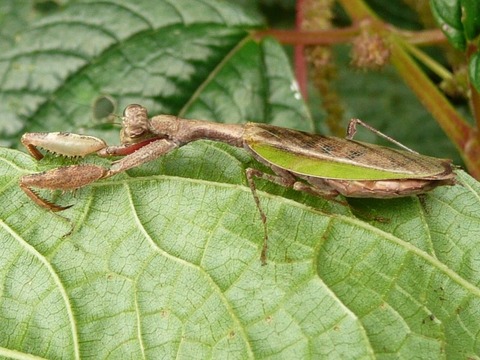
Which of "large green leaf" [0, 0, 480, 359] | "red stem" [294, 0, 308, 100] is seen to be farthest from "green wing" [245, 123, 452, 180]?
"red stem" [294, 0, 308, 100]

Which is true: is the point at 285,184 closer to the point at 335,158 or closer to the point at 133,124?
the point at 335,158

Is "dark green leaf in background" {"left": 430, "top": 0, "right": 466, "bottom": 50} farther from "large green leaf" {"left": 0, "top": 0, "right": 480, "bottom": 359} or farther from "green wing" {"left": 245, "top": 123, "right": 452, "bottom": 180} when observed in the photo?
"large green leaf" {"left": 0, "top": 0, "right": 480, "bottom": 359}

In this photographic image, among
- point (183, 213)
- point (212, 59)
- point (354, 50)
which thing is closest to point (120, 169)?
point (183, 213)

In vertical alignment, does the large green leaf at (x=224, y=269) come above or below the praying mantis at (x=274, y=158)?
below

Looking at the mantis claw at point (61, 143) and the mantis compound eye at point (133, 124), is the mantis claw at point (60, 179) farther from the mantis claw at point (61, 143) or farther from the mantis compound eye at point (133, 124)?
the mantis compound eye at point (133, 124)

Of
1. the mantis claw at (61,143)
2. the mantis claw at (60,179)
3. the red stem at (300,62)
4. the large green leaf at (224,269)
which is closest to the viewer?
the large green leaf at (224,269)

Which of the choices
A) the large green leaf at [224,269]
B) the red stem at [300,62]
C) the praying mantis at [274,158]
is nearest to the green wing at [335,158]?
the praying mantis at [274,158]
